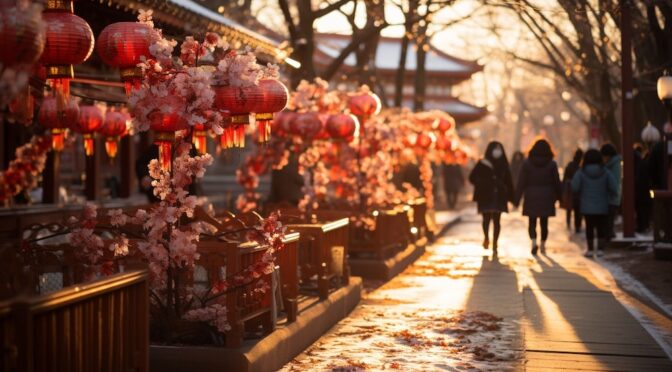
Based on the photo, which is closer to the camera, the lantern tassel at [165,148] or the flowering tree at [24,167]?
the lantern tassel at [165,148]

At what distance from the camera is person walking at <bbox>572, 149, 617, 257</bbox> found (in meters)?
18.5

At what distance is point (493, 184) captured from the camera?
1916 cm

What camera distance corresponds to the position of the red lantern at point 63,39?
26.0 ft

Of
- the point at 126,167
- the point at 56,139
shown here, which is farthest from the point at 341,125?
the point at 126,167

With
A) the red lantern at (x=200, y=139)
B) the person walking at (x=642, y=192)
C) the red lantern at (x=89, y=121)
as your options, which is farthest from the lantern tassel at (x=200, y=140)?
the person walking at (x=642, y=192)

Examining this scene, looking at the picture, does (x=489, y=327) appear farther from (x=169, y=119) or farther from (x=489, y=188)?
(x=489, y=188)

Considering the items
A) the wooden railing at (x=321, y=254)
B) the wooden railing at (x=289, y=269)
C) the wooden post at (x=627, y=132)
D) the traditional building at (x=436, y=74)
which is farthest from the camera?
the traditional building at (x=436, y=74)

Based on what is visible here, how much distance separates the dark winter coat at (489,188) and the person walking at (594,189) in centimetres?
118

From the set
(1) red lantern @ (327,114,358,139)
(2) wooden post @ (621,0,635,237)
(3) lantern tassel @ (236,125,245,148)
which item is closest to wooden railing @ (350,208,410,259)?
(1) red lantern @ (327,114,358,139)

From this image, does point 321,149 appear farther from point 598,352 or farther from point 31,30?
point 31,30

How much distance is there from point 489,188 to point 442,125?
25.9 feet

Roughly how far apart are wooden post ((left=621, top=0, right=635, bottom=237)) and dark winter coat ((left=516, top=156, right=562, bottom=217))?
2351 millimetres

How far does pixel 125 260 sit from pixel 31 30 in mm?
3275

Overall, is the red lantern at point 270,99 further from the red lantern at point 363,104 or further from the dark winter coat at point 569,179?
the dark winter coat at point 569,179
